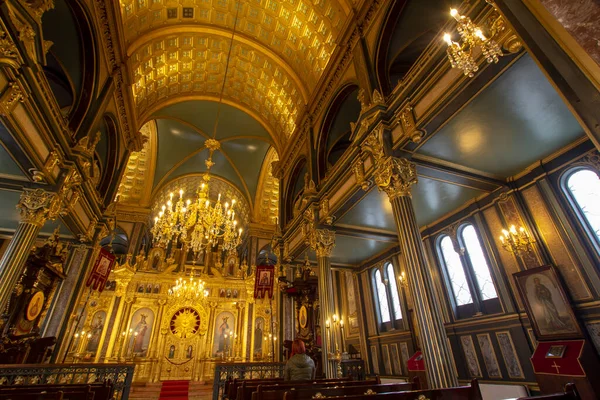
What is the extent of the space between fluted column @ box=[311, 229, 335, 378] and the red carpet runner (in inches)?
373

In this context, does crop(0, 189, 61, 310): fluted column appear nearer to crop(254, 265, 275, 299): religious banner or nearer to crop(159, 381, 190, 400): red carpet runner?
crop(254, 265, 275, 299): religious banner

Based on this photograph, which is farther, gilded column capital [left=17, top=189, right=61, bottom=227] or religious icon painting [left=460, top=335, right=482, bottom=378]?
religious icon painting [left=460, top=335, right=482, bottom=378]

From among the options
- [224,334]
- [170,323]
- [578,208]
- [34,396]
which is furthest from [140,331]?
[578,208]

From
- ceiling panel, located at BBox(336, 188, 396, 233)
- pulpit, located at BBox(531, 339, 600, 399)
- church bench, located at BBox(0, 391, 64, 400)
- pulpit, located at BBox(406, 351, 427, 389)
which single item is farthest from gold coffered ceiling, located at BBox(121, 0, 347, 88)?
church bench, located at BBox(0, 391, 64, 400)

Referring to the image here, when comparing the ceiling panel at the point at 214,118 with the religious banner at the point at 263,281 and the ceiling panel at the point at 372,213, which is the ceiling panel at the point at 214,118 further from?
the ceiling panel at the point at 372,213

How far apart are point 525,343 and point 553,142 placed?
526 cm

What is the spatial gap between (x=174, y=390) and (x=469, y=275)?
1616 centimetres

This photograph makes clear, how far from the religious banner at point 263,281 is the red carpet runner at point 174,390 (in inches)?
242

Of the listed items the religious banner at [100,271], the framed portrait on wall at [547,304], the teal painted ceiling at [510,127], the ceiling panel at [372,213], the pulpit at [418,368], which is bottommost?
the pulpit at [418,368]

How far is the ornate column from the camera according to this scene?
4863 mm

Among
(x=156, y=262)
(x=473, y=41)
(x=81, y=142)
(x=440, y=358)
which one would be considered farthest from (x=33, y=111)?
(x=156, y=262)

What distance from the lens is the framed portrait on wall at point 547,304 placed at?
20.8ft

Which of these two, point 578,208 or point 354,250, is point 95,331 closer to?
point 354,250

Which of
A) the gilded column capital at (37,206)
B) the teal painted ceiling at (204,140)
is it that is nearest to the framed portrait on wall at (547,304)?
the gilded column capital at (37,206)
